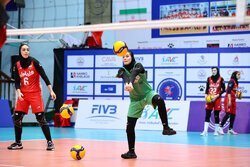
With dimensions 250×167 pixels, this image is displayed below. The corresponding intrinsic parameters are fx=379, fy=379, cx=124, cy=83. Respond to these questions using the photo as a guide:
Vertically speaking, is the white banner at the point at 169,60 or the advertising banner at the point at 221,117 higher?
the white banner at the point at 169,60

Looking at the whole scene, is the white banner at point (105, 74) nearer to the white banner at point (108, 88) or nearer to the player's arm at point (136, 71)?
the white banner at point (108, 88)

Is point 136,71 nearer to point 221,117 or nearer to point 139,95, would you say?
point 139,95

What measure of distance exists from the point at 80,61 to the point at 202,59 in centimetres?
541

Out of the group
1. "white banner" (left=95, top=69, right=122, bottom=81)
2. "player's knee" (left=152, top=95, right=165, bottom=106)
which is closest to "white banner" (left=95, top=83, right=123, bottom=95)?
"white banner" (left=95, top=69, right=122, bottom=81)

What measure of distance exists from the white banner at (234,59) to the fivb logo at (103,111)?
192 inches

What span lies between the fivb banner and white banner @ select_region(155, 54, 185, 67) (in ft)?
8.64

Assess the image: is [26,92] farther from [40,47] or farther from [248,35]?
[40,47]

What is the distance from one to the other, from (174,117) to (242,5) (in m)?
8.91

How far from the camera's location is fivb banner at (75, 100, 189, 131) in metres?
13.7

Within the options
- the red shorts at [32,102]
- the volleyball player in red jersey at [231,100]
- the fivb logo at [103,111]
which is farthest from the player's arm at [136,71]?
the fivb logo at [103,111]

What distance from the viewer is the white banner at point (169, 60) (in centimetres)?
1593

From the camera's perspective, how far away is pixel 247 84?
50.2 feet

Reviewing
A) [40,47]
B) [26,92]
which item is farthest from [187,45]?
[26,92]

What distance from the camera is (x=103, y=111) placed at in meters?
14.7
